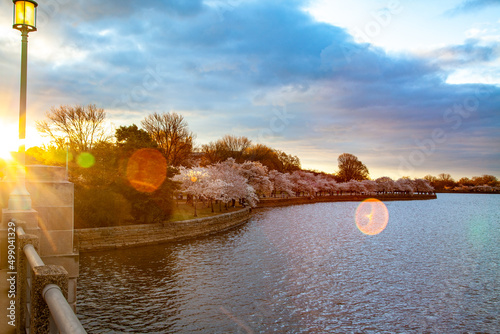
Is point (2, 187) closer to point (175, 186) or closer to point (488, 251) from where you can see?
point (175, 186)

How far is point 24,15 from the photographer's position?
8805 mm

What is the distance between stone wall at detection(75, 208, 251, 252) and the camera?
2577cm

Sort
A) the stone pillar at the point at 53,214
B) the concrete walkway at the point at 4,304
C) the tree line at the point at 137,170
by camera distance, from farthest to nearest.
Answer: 1. the tree line at the point at 137,170
2. the stone pillar at the point at 53,214
3. the concrete walkway at the point at 4,304

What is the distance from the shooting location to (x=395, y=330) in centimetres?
1337

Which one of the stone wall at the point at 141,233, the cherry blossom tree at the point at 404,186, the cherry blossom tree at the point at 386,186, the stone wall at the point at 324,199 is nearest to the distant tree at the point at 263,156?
the stone wall at the point at 324,199

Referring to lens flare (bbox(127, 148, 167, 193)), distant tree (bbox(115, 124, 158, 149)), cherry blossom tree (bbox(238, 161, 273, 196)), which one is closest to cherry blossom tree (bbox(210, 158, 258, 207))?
cherry blossom tree (bbox(238, 161, 273, 196))

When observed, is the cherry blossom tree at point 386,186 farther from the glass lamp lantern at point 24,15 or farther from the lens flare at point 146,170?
the glass lamp lantern at point 24,15

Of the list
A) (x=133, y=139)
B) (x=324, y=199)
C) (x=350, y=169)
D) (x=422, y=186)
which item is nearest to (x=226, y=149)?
Answer: (x=324, y=199)

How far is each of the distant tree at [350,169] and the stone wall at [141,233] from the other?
120m

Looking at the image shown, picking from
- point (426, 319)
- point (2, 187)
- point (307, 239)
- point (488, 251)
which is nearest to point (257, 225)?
point (307, 239)

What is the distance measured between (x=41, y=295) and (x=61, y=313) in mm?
1331

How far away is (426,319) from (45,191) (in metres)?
14.7

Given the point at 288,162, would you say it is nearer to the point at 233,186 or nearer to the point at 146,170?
the point at 233,186

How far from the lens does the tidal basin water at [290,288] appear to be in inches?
538
